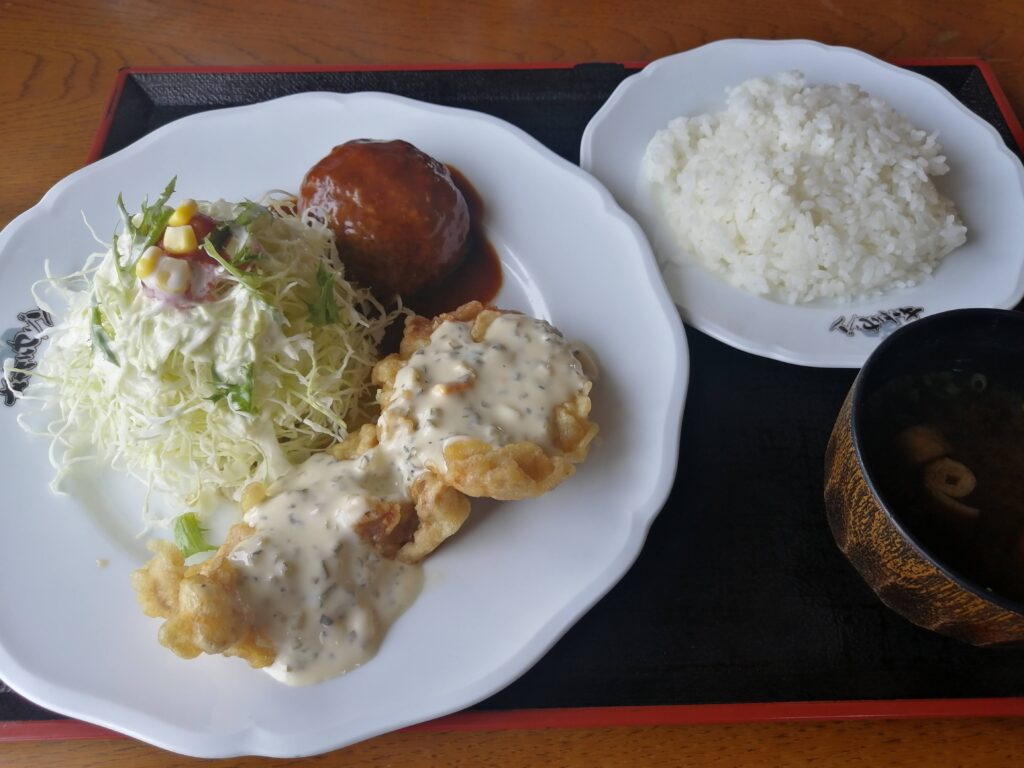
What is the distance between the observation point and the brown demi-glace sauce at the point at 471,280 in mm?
2078

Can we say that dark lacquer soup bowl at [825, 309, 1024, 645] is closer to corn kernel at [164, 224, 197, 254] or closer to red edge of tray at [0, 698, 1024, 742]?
red edge of tray at [0, 698, 1024, 742]

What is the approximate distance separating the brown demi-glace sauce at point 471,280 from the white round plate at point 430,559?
37 millimetres

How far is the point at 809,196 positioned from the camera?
206cm

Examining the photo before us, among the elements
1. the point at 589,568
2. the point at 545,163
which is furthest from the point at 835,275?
A: the point at 589,568

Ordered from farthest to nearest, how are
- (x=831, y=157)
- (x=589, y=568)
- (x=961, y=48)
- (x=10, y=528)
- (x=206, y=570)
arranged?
(x=961, y=48) → (x=831, y=157) → (x=10, y=528) → (x=589, y=568) → (x=206, y=570)

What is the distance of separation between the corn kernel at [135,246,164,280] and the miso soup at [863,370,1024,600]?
1.51 metres

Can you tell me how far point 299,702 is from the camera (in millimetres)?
1442

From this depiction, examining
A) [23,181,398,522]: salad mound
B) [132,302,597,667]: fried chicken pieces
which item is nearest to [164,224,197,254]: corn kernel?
[23,181,398,522]: salad mound

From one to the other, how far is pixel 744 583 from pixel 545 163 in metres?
1.23

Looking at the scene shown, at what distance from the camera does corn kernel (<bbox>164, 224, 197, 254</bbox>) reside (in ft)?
5.44

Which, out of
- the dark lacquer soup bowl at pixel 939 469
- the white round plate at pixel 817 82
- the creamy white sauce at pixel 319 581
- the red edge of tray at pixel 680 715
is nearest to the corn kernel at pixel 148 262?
the creamy white sauce at pixel 319 581

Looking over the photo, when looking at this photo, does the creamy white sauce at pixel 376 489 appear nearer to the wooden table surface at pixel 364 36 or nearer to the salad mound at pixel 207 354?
the salad mound at pixel 207 354

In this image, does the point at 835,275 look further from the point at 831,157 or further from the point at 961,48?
the point at 961,48

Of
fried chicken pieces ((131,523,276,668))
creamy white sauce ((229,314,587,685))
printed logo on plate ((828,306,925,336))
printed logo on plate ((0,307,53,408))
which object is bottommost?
printed logo on plate ((0,307,53,408))
